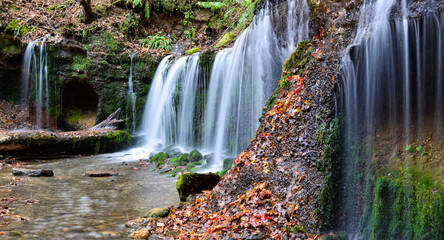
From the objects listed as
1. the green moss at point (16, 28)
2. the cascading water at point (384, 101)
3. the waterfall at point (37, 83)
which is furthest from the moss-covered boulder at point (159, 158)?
the green moss at point (16, 28)

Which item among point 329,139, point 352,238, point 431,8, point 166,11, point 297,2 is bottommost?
point 352,238

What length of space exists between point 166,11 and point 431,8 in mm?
17874

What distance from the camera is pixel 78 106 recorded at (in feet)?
58.7

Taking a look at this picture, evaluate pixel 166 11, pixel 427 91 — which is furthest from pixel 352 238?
pixel 166 11

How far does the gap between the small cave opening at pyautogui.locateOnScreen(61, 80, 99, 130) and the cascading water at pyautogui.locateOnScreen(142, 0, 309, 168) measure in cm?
353

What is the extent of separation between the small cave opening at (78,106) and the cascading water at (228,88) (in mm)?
3534

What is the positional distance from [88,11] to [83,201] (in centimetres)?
1377

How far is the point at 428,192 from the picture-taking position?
3.10 metres

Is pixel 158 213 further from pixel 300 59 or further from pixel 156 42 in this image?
pixel 156 42

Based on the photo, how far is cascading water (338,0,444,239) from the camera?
331 cm

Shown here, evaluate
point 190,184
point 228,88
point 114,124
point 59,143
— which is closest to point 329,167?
point 190,184

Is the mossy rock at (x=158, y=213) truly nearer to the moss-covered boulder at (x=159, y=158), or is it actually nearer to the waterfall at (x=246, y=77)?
the waterfall at (x=246, y=77)

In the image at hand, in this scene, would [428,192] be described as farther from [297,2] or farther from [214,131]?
[214,131]

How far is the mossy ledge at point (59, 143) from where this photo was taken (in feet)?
36.1
